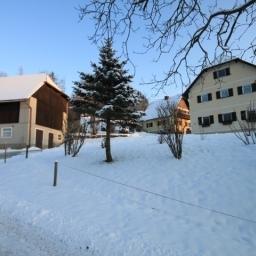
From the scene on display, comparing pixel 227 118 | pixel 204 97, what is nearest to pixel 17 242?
pixel 227 118

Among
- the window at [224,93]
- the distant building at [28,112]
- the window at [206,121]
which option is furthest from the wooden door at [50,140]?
the window at [224,93]

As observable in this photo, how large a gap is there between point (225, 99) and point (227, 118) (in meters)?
2.25

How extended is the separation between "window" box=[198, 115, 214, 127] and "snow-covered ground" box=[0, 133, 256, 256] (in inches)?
864

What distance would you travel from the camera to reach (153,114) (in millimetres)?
59375

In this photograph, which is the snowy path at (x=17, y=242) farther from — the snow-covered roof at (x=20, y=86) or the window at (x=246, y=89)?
the window at (x=246, y=89)

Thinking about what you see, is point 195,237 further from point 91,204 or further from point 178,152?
point 178,152

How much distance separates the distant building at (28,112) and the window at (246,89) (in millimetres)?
19532

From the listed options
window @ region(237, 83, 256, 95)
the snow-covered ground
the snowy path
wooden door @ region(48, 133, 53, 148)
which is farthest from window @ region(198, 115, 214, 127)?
the snowy path

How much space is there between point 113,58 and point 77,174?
7944mm

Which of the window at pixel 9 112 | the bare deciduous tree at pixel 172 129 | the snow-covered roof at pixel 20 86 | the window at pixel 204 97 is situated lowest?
the bare deciduous tree at pixel 172 129

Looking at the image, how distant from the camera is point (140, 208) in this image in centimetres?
911

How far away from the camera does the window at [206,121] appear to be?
37188 millimetres

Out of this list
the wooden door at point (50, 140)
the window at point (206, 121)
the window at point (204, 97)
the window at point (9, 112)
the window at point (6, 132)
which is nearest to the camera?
the window at point (6, 132)

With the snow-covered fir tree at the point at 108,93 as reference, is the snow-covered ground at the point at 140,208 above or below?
below
